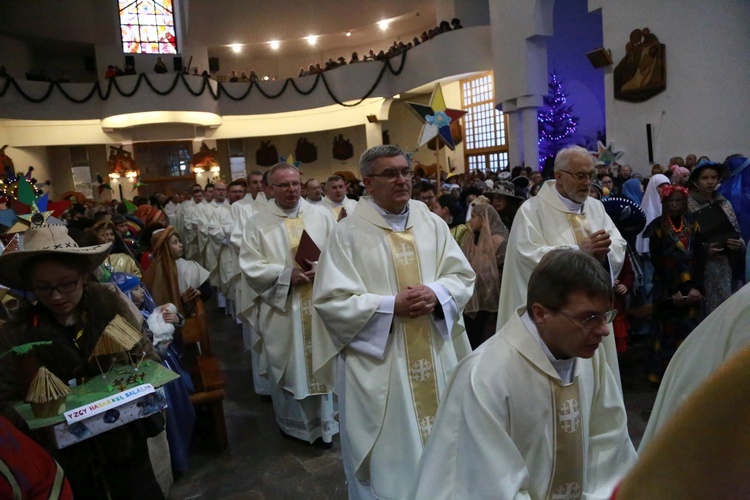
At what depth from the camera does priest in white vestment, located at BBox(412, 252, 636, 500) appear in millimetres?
1620

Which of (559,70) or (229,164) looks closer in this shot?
(559,70)

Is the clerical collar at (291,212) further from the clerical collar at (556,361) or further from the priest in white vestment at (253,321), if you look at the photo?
the clerical collar at (556,361)

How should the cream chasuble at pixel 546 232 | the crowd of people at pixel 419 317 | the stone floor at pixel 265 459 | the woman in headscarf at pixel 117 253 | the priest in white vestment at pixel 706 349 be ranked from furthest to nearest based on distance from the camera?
the woman in headscarf at pixel 117 253
the cream chasuble at pixel 546 232
the stone floor at pixel 265 459
the crowd of people at pixel 419 317
the priest in white vestment at pixel 706 349

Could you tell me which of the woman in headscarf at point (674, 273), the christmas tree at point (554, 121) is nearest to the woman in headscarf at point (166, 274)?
the woman in headscarf at point (674, 273)

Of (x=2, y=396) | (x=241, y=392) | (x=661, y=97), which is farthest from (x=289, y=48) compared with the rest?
(x=2, y=396)

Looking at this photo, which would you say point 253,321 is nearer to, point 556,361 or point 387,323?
point 387,323

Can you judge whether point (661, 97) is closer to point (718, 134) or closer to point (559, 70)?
point (718, 134)

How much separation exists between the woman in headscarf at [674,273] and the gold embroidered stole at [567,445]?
10.8 ft

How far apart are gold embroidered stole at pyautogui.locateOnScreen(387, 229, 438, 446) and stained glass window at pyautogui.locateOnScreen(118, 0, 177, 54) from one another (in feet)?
79.7

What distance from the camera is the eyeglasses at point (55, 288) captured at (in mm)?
2211

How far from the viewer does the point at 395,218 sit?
319 centimetres

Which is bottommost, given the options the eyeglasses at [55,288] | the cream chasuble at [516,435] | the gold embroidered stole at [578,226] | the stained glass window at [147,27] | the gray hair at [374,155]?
the cream chasuble at [516,435]

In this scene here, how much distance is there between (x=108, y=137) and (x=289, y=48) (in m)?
9.50

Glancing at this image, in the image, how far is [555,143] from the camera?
18.1m
